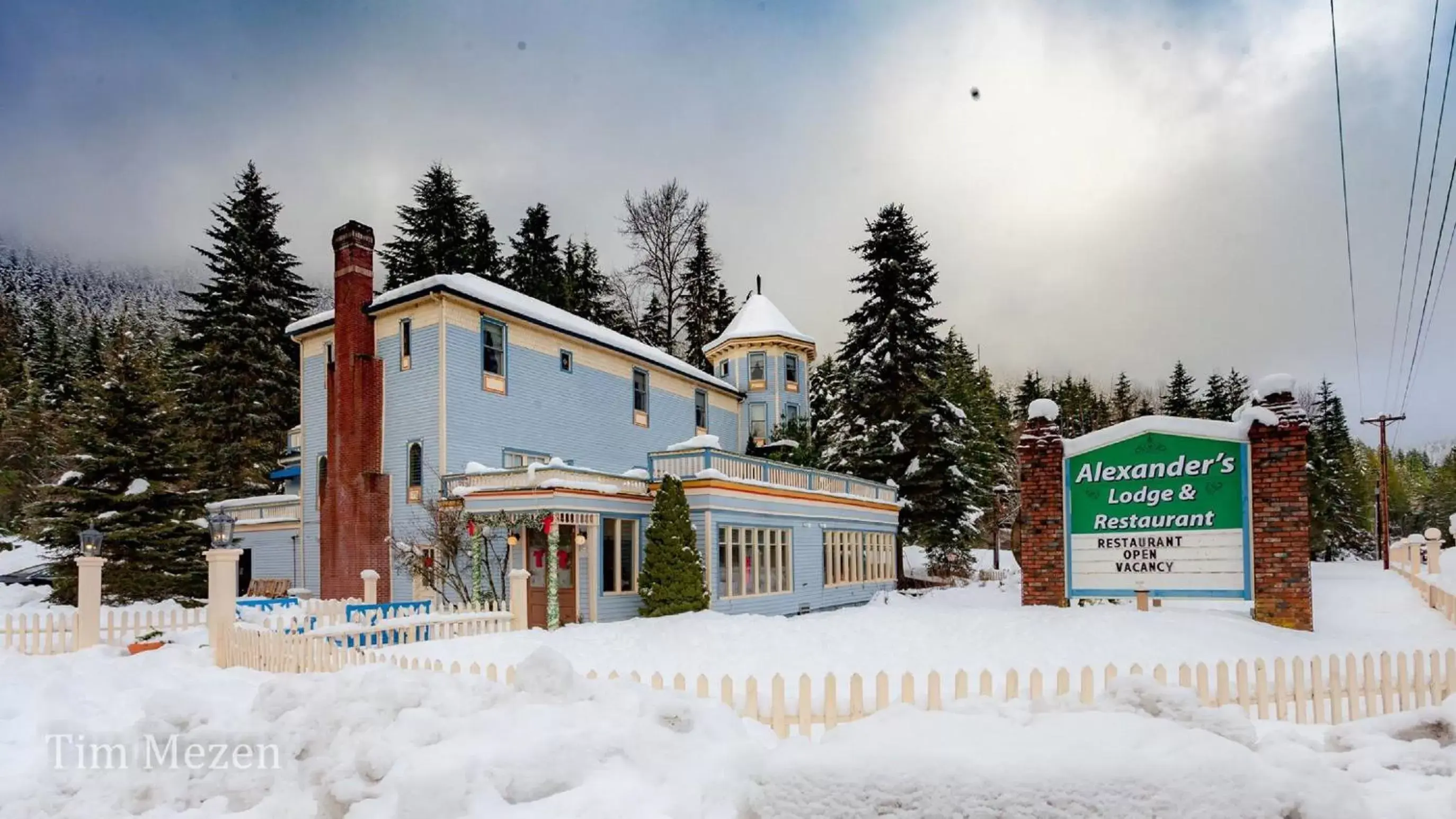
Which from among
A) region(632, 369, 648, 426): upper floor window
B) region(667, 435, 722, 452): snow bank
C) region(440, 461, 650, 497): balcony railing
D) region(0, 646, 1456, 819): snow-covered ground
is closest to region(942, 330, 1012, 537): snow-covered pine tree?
region(632, 369, 648, 426): upper floor window

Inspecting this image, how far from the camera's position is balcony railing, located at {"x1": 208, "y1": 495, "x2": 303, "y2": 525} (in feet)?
81.0

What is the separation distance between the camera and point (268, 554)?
25.2m

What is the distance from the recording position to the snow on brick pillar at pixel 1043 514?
13.4m

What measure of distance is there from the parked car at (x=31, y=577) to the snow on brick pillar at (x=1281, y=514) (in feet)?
99.3

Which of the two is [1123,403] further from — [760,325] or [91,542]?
[91,542]

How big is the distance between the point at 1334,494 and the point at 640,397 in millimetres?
43821

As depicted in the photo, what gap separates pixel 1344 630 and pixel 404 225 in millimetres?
42183

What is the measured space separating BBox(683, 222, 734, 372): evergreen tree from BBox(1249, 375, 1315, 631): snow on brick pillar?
35406mm

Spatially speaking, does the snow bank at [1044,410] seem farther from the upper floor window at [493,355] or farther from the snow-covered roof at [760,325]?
the snow-covered roof at [760,325]

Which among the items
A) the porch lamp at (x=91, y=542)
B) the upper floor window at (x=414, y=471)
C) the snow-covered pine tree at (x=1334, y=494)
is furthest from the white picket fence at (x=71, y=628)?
the snow-covered pine tree at (x=1334, y=494)

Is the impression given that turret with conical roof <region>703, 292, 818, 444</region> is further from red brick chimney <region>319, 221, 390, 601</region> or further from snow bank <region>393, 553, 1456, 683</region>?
snow bank <region>393, 553, 1456, 683</region>

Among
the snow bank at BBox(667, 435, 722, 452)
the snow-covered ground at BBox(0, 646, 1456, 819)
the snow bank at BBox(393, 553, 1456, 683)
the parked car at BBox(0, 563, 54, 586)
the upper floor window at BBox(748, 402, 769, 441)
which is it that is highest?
the upper floor window at BBox(748, 402, 769, 441)

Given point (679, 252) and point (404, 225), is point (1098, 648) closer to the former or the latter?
point (679, 252)

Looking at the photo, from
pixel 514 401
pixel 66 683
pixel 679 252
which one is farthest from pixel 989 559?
pixel 66 683
